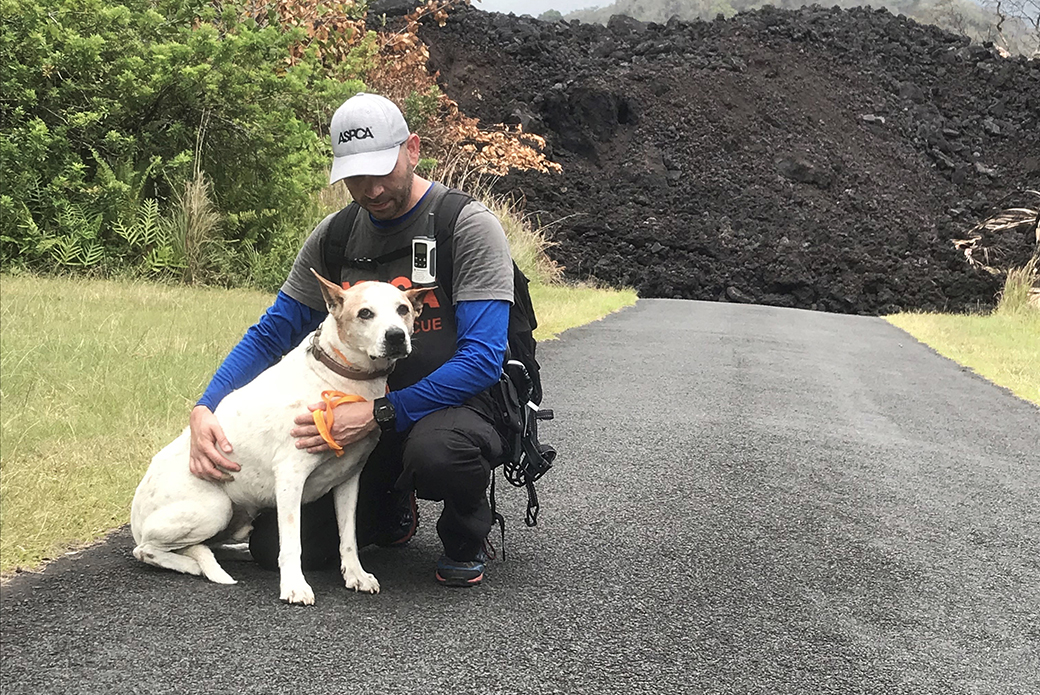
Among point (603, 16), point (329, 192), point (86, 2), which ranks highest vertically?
point (603, 16)

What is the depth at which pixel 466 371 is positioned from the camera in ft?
11.7

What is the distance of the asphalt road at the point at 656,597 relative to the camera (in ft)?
10.1

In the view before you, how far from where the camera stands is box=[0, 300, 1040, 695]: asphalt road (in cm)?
307

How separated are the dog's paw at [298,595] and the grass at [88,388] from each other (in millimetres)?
922

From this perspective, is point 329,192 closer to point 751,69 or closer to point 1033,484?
point 1033,484

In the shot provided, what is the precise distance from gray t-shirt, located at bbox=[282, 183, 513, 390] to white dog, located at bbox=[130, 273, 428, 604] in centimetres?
16

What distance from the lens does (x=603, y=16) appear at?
372 feet

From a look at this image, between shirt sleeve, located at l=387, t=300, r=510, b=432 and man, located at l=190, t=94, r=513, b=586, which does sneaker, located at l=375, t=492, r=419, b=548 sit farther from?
shirt sleeve, located at l=387, t=300, r=510, b=432

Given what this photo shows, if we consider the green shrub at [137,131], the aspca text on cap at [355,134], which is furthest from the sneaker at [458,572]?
the green shrub at [137,131]

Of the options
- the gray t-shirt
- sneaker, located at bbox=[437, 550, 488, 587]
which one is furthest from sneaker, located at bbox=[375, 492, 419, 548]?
the gray t-shirt

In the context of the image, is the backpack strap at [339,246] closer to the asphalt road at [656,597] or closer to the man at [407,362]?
the man at [407,362]

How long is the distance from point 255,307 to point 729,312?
35.1 ft

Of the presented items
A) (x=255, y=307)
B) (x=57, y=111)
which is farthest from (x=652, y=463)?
(x=57, y=111)

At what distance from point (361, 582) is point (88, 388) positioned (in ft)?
9.93
